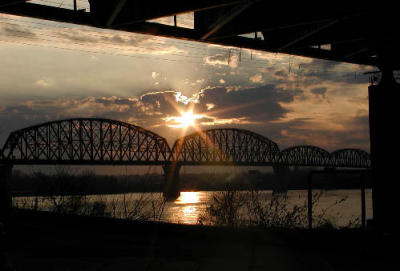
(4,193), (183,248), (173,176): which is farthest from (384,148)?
(173,176)

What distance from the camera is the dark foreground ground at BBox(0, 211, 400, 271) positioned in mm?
5801

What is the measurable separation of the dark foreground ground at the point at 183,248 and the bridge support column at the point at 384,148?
0.54m

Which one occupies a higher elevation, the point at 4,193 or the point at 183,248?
the point at 4,193

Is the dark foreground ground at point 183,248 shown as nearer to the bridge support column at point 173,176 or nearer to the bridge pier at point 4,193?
the bridge pier at point 4,193

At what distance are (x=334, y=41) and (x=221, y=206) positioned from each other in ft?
16.8

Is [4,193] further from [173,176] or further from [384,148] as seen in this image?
[173,176]

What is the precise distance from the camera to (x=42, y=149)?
135375mm

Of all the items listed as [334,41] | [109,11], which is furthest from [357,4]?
[109,11]

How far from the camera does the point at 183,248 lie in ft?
22.7

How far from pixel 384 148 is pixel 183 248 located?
12.5 feet

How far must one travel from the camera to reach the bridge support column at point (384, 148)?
7387 mm

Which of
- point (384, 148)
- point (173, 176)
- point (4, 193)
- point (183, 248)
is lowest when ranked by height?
point (173, 176)

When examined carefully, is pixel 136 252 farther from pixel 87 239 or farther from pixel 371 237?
pixel 371 237

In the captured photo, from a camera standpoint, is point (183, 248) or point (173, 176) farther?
point (173, 176)
